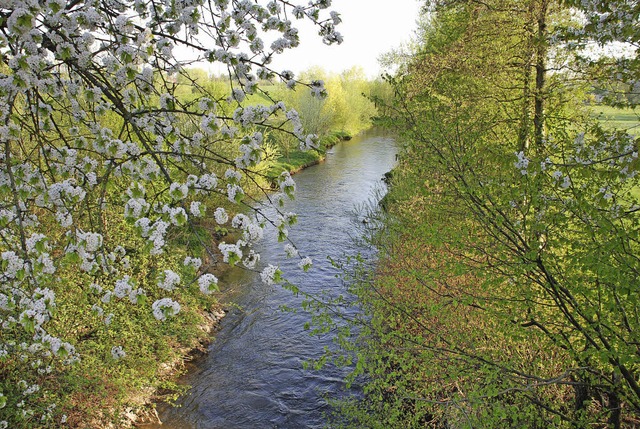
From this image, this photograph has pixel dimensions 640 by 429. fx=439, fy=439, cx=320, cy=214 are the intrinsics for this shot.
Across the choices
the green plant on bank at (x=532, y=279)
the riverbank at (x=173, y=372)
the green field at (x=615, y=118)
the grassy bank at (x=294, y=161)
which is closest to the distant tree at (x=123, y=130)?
the riverbank at (x=173, y=372)

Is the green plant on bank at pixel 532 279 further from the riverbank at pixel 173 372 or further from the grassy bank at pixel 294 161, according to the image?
the grassy bank at pixel 294 161

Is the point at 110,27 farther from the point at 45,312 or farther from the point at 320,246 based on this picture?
the point at 320,246

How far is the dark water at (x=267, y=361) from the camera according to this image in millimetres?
8875

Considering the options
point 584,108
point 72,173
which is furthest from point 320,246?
point 72,173

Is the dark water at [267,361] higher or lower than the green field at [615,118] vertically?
lower

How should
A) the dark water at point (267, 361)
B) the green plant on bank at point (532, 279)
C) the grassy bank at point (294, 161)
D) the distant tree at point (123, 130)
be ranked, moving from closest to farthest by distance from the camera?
the distant tree at point (123, 130) → the green plant on bank at point (532, 279) → the dark water at point (267, 361) → the grassy bank at point (294, 161)

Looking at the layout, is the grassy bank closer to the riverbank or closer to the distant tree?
the riverbank

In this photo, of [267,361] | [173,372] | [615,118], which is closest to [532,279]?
[267,361]

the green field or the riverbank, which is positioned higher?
the green field

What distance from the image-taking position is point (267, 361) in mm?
10672

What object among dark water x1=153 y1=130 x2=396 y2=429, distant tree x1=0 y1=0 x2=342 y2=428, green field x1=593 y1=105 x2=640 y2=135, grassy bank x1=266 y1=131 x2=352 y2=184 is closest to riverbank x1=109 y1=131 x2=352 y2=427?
dark water x1=153 y1=130 x2=396 y2=429

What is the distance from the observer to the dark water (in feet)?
29.1

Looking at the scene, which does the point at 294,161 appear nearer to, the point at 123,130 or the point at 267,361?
the point at 267,361

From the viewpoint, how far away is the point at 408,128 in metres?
6.66
